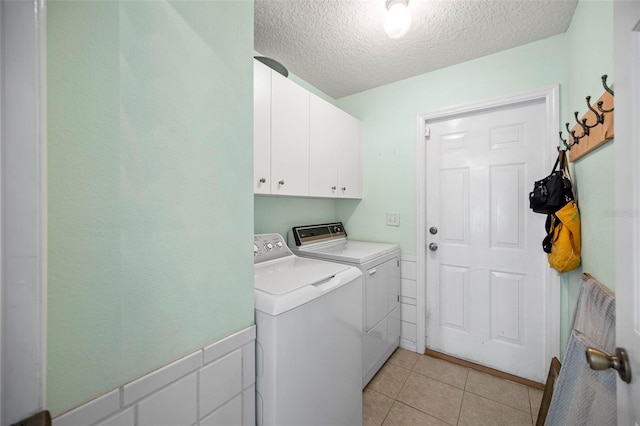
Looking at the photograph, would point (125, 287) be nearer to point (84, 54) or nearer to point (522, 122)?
point (84, 54)

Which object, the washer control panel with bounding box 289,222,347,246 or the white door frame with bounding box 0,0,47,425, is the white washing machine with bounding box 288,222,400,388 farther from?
the white door frame with bounding box 0,0,47,425

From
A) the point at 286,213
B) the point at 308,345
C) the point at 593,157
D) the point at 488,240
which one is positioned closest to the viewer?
the point at 308,345

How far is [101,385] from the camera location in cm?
57

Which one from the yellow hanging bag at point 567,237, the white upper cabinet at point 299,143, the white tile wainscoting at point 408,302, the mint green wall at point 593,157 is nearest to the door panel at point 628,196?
the mint green wall at point 593,157

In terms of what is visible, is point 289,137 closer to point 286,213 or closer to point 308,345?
point 286,213

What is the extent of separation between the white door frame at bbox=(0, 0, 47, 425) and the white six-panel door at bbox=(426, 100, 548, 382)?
88.4 inches

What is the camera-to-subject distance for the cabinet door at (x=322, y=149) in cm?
187

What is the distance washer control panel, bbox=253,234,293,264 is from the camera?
1591 millimetres

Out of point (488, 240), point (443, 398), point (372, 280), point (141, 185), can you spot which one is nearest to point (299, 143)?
point (372, 280)

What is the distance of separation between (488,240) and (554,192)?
25.0 inches

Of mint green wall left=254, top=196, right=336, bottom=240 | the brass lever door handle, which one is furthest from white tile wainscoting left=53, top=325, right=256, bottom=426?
mint green wall left=254, top=196, right=336, bottom=240

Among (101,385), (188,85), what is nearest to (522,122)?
(188,85)

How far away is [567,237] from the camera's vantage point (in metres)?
1.39

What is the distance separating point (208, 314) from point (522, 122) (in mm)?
2322
